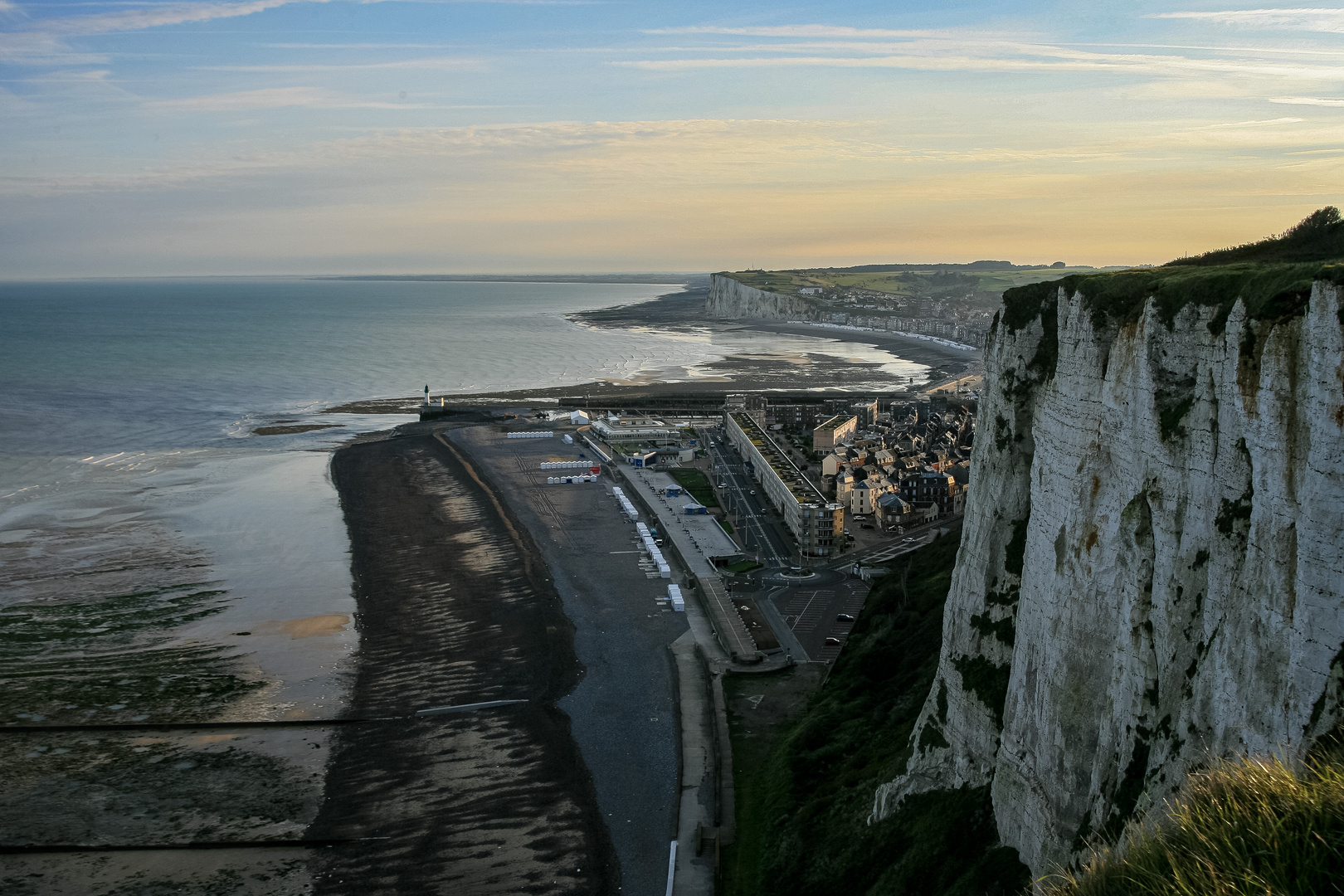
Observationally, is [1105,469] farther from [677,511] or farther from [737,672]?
[677,511]

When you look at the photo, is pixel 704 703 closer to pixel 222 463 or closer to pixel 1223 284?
pixel 1223 284

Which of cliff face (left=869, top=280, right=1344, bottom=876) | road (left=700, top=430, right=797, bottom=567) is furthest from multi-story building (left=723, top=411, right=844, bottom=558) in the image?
cliff face (left=869, top=280, right=1344, bottom=876)

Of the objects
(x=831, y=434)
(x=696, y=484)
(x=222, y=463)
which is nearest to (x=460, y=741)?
(x=696, y=484)

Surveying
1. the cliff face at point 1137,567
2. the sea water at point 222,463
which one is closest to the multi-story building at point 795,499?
the sea water at point 222,463

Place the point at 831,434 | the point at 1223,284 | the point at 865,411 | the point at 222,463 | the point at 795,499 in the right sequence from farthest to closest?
the point at 865,411 < the point at 831,434 < the point at 222,463 < the point at 795,499 < the point at 1223,284

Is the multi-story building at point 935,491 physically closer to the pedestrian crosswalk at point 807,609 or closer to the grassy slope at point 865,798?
the pedestrian crosswalk at point 807,609

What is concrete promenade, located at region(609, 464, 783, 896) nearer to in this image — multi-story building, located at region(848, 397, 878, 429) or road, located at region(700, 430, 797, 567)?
road, located at region(700, 430, 797, 567)
